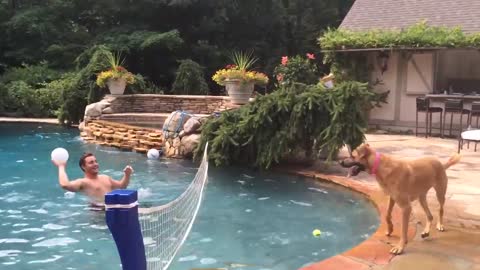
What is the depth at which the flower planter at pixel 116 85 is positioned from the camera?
15.6 metres

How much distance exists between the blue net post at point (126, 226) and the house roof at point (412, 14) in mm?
12638

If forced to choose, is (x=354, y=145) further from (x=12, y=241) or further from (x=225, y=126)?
(x=12, y=241)

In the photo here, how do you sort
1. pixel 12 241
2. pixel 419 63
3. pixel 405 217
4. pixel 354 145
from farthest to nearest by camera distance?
pixel 419 63
pixel 354 145
pixel 12 241
pixel 405 217

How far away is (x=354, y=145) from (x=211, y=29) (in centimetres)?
1747

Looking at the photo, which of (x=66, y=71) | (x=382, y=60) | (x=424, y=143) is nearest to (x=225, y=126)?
(x=424, y=143)

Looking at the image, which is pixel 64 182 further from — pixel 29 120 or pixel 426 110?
pixel 29 120

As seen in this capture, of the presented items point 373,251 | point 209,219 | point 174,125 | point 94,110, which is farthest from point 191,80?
point 373,251

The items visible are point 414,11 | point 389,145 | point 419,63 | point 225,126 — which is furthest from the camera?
point 414,11

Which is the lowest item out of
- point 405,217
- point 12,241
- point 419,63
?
point 12,241

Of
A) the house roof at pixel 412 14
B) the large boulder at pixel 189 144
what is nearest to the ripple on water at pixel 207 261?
the large boulder at pixel 189 144

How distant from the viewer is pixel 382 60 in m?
14.4

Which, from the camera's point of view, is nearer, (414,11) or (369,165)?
(369,165)

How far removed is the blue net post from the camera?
8.52ft

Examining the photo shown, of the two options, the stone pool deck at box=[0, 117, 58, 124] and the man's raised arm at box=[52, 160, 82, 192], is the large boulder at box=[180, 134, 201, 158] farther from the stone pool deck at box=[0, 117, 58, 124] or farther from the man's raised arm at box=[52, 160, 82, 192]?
the stone pool deck at box=[0, 117, 58, 124]
